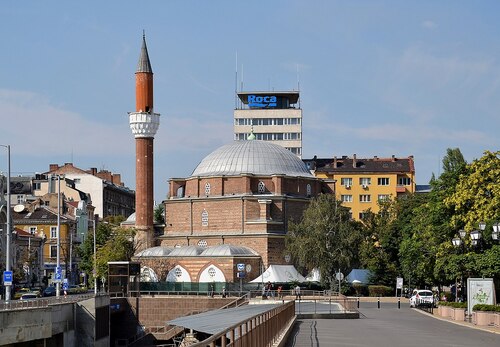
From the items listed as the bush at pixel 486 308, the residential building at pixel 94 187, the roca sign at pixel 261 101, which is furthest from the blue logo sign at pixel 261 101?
the bush at pixel 486 308

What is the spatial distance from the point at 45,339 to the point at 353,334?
1632 centimetres

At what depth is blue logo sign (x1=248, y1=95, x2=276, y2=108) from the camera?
14912cm

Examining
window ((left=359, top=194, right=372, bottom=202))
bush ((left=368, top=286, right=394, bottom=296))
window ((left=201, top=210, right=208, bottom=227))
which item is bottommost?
bush ((left=368, top=286, right=394, bottom=296))

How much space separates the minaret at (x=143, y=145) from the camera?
94188 millimetres

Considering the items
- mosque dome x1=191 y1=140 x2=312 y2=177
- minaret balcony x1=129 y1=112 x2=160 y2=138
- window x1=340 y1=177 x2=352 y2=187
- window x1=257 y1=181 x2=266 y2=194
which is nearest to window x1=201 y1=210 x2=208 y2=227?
mosque dome x1=191 y1=140 x2=312 y2=177

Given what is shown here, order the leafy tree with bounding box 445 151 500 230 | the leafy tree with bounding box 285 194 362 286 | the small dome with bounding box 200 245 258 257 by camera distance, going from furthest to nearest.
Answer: the small dome with bounding box 200 245 258 257 → the leafy tree with bounding box 285 194 362 286 → the leafy tree with bounding box 445 151 500 230

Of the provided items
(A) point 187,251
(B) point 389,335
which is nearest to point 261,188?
(A) point 187,251

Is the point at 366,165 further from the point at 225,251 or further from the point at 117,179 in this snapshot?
the point at 117,179

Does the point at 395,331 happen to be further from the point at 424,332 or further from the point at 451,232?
the point at 451,232

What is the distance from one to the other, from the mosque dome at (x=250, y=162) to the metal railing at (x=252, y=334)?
69.0 m

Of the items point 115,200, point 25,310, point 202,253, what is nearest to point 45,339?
point 25,310

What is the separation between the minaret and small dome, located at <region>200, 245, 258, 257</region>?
27.9ft

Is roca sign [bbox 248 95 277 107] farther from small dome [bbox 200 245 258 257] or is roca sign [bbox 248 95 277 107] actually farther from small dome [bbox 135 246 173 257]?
small dome [bbox 200 245 258 257]

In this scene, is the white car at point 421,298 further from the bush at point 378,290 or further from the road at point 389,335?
the road at point 389,335
